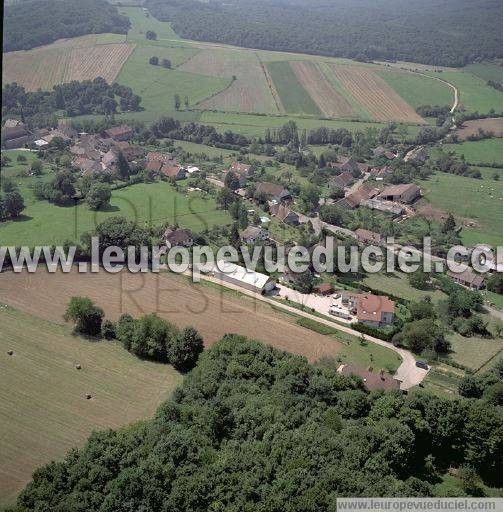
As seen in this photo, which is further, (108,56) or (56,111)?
(108,56)

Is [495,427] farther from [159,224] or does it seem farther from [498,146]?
[498,146]

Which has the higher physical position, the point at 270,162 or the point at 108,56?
the point at 108,56

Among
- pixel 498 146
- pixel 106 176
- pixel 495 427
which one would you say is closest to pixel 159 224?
pixel 106 176

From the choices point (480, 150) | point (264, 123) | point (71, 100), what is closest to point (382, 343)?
point (480, 150)

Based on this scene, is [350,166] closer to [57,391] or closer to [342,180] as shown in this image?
[342,180]

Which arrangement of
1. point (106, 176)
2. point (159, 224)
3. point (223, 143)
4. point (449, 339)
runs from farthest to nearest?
1. point (223, 143)
2. point (106, 176)
3. point (159, 224)
4. point (449, 339)

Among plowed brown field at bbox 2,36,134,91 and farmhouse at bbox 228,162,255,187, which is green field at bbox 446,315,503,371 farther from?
plowed brown field at bbox 2,36,134,91

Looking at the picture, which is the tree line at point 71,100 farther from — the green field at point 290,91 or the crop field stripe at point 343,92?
the crop field stripe at point 343,92
